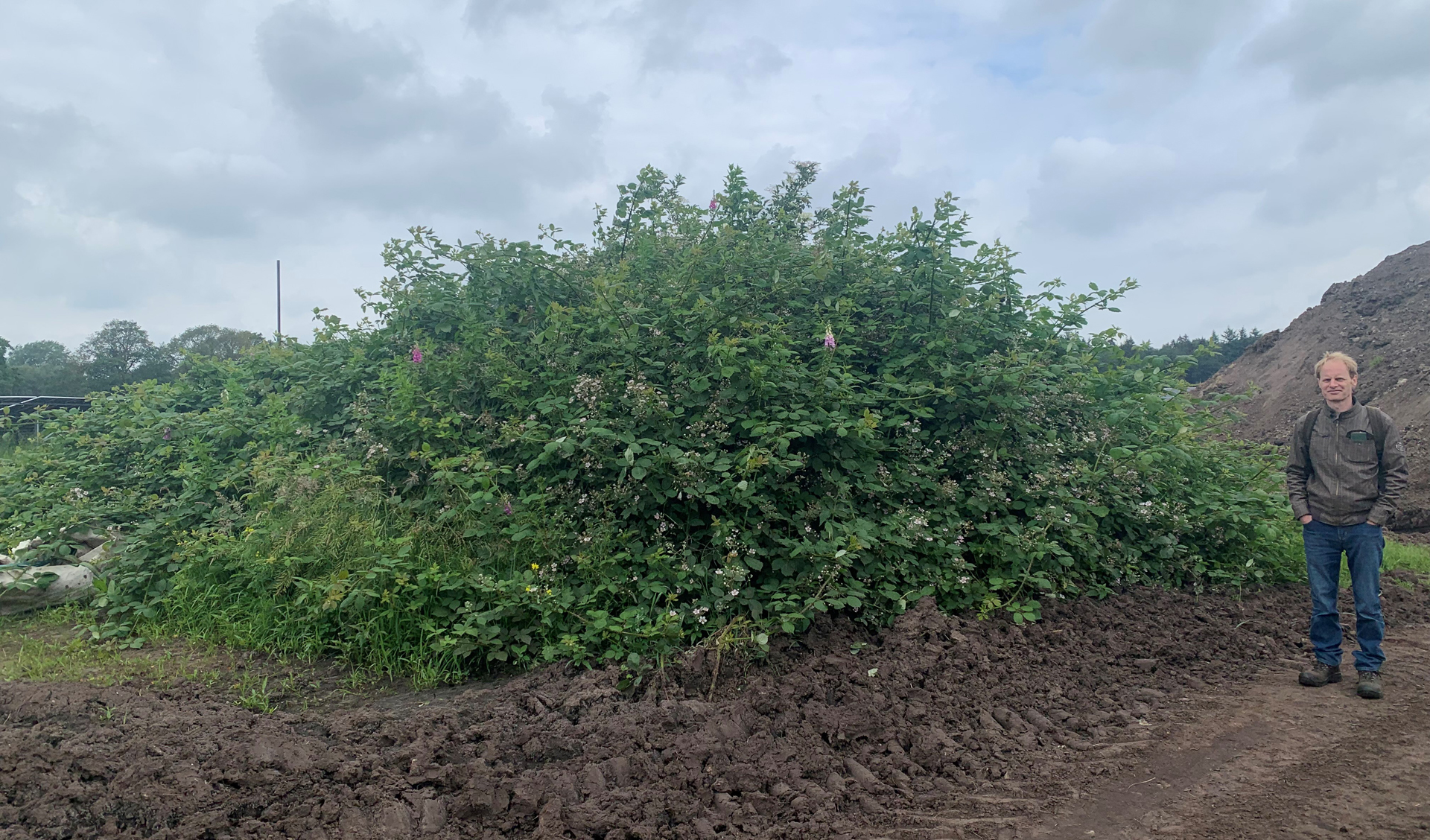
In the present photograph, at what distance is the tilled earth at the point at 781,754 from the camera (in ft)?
9.13

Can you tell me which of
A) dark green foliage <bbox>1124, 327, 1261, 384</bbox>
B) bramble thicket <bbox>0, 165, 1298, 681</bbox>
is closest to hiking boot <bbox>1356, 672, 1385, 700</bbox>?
bramble thicket <bbox>0, 165, 1298, 681</bbox>

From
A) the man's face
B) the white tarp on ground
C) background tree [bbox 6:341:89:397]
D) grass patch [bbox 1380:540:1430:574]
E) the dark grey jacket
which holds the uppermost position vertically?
background tree [bbox 6:341:89:397]

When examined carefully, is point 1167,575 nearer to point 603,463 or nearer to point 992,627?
point 992,627

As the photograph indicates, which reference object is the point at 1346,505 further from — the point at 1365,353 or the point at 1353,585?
the point at 1365,353

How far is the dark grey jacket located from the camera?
13.9 ft

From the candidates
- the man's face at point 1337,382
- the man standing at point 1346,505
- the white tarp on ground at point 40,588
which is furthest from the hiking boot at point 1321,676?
the white tarp on ground at point 40,588

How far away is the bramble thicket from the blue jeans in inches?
45.1

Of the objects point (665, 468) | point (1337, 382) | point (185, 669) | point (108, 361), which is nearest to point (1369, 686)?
point (1337, 382)

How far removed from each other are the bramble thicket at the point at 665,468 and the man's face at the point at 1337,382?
1430 mm

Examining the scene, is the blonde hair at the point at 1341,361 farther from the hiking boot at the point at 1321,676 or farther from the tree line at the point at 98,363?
the tree line at the point at 98,363

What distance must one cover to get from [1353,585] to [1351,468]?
63 cm

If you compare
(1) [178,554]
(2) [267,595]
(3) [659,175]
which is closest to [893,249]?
(3) [659,175]

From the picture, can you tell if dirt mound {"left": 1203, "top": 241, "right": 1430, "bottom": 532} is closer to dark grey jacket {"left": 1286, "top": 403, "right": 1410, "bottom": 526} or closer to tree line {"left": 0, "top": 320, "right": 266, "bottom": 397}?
dark grey jacket {"left": 1286, "top": 403, "right": 1410, "bottom": 526}

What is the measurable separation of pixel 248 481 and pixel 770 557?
413cm
